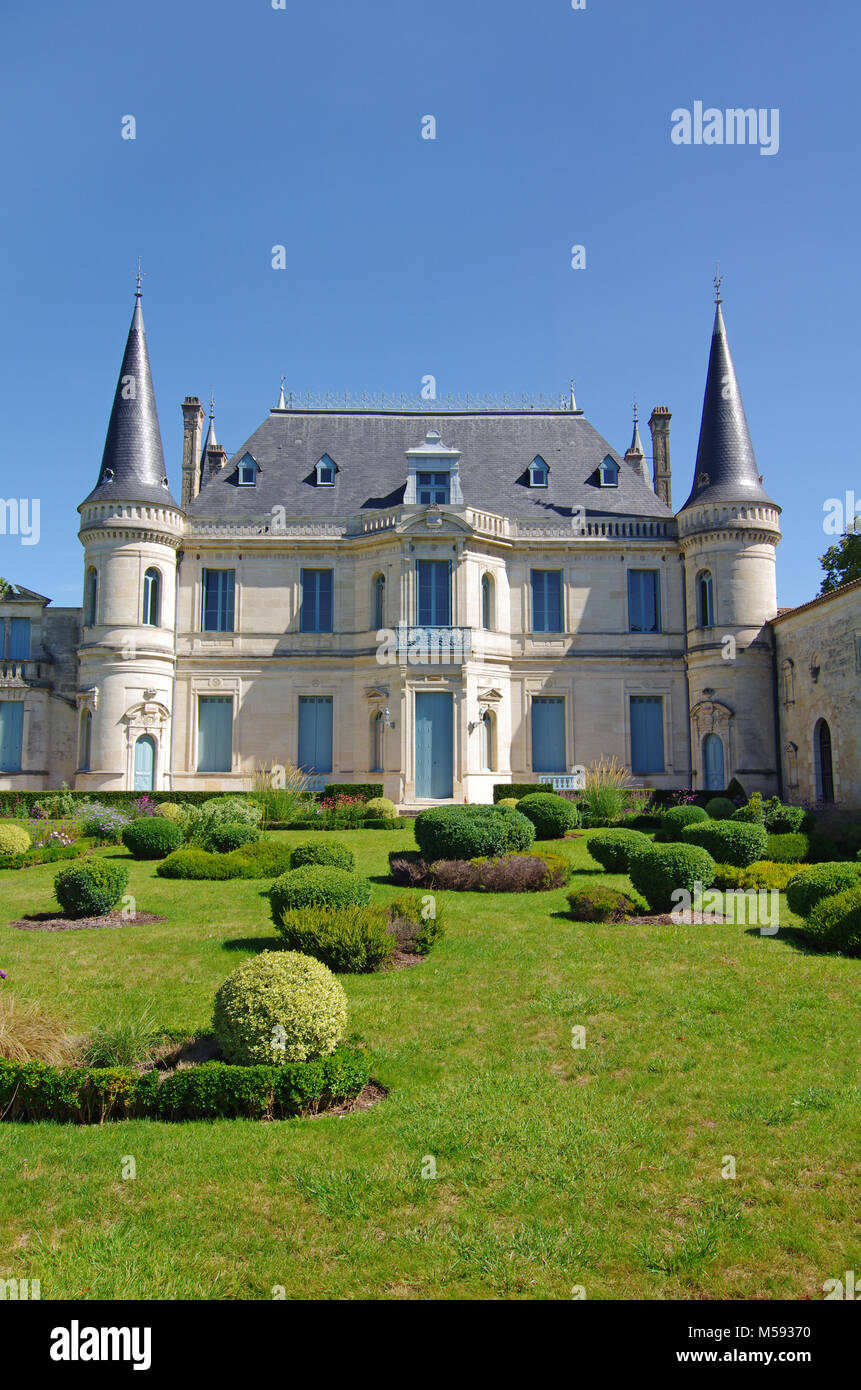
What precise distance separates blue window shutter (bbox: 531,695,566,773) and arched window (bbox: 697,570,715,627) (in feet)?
18.9

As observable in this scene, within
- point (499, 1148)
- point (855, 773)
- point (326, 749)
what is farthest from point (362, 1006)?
point (326, 749)

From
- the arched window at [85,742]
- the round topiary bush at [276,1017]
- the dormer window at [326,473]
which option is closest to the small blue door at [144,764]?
the arched window at [85,742]

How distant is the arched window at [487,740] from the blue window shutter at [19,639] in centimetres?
1716

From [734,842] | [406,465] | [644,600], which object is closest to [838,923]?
[734,842]

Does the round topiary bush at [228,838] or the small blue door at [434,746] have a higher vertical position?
the small blue door at [434,746]

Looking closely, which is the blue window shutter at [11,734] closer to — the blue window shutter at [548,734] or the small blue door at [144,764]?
the small blue door at [144,764]

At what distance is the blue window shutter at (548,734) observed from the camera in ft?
111

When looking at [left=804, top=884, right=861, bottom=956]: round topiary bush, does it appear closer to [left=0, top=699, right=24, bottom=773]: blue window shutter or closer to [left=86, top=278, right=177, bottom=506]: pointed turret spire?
[left=86, top=278, right=177, bottom=506]: pointed turret spire

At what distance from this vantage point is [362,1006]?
10.0m

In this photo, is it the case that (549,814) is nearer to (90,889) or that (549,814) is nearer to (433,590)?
(90,889)
